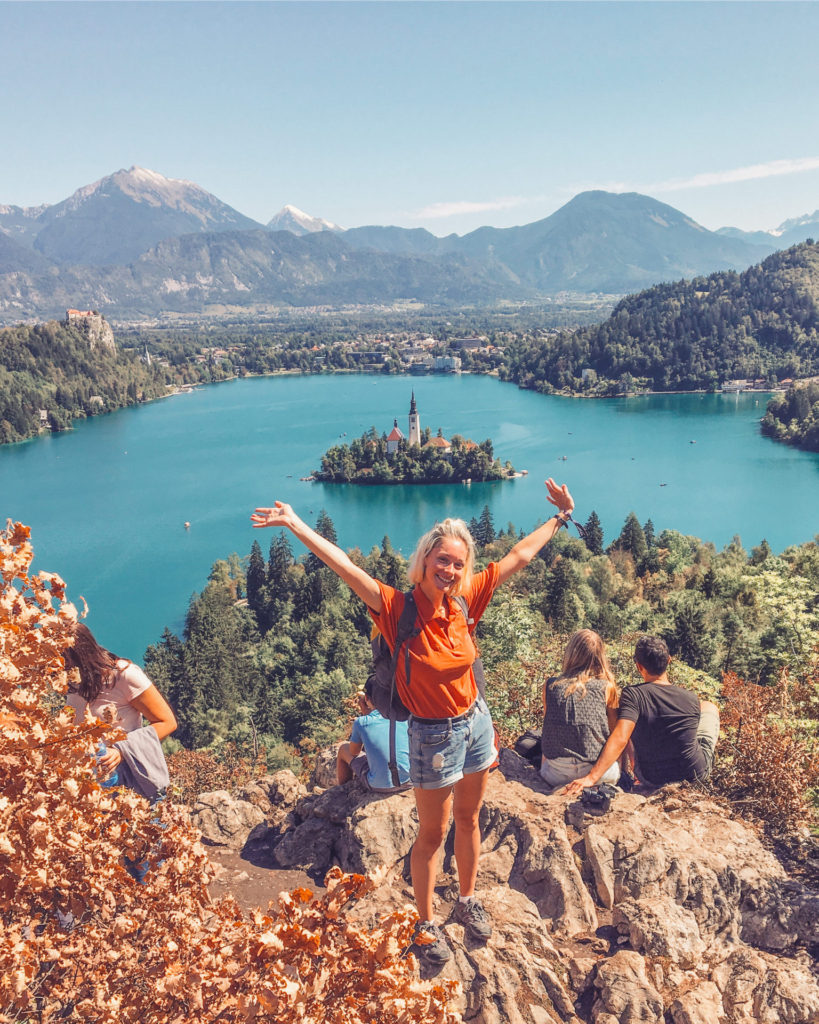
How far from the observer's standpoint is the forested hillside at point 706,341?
9394 cm

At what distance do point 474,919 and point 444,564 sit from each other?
1339 millimetres

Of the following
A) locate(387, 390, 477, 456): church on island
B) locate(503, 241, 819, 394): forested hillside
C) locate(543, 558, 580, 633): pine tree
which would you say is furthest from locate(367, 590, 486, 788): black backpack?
locate(503, 241, 819, 394): forested hillside

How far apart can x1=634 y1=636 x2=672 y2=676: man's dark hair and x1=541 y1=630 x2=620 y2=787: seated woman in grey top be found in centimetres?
19

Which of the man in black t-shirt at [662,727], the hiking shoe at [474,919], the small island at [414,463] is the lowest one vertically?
the small island at [414,463]

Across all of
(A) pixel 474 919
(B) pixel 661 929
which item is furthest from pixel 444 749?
(B) pixel 661 929

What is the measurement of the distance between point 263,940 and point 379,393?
341 ft

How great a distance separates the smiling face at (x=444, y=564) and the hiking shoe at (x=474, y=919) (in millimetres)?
1207

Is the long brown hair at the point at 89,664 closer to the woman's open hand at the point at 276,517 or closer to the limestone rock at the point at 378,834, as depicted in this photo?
the woman's open hand at the point at 276,517

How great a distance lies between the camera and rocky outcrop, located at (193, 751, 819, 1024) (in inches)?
98.6

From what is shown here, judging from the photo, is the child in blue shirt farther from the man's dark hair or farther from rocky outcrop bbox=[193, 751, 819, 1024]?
the man's dark hair

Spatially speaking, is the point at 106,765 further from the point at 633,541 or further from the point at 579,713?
the point at 633,541

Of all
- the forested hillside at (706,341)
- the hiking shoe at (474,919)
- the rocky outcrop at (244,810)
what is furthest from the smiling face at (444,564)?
the forested hillside at (706,341)

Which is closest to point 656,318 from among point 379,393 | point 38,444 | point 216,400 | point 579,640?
point 379,393

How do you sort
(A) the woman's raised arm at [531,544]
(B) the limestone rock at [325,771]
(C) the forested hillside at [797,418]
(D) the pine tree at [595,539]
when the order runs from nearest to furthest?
(A) the woman's raised arm at [531,544] < (B) the limestone rock at [325,771] < (D) the pine tree at [595,539] < (C) the forested hillside at [797,418]
